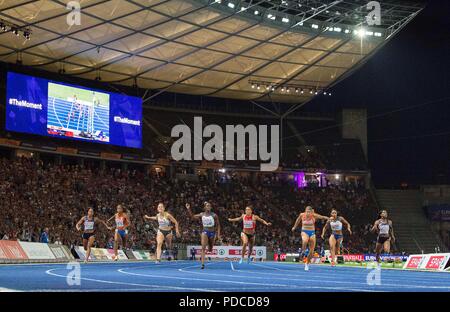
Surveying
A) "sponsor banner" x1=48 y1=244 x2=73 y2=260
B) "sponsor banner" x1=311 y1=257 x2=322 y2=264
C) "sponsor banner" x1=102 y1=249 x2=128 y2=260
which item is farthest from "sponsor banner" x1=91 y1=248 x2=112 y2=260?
"sponsor banner" x1=311 y1=257 x2=322 y2=264

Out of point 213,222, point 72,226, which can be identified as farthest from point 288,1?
point 213,222

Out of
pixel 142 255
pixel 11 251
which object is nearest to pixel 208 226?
pixel 11 251

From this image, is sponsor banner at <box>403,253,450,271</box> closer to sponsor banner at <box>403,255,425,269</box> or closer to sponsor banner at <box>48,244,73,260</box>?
sponsor banner at <box>403,255,425,269</box>

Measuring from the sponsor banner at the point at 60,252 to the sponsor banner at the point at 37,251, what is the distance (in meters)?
0.41

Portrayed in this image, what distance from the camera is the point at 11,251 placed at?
3288 centimetres

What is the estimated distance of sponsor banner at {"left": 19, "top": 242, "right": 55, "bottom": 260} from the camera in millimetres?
34562

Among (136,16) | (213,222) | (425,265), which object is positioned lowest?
(425,265)

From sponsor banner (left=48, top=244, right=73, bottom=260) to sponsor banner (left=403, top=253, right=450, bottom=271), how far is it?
18469mm

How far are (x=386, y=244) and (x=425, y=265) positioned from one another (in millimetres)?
5633

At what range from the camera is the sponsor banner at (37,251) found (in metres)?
34.6
